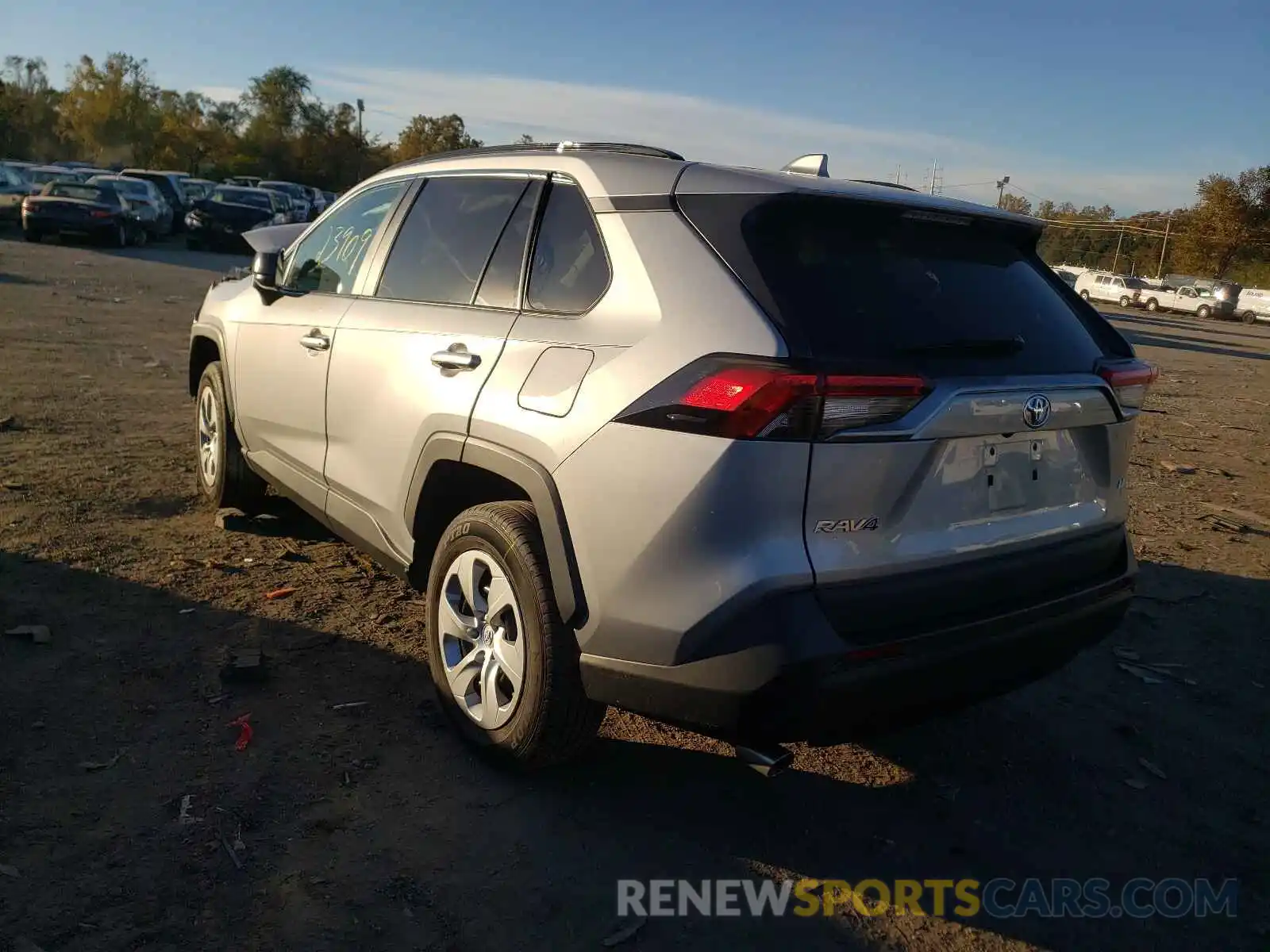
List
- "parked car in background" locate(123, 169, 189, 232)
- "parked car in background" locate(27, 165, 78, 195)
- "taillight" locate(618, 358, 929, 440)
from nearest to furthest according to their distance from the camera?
"taillight" locate(618, 358, 929, 440)
"parked car in background" locate(27, 165, 78, 195)
"parked car in background" locate(123, 169, 189, 232)

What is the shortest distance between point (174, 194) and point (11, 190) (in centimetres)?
453

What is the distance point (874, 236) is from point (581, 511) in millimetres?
1134

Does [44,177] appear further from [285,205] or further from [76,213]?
[285,205]

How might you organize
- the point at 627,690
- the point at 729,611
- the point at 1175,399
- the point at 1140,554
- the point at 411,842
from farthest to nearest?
the point at 1175,399
the point at 1140,554
the point at 411,842
the point at 627,690
the point at 729,611

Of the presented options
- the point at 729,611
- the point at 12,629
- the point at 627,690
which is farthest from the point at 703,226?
the point at 12,629

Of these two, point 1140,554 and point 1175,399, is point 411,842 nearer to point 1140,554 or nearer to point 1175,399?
point 1140,554

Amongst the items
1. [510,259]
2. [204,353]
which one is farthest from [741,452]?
[204,353]

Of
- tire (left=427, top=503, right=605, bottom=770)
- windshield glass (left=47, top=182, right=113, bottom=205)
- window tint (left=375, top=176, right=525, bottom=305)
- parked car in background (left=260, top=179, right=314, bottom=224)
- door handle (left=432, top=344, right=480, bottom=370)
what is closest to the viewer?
tire (left=427, top=503, right=605, bottom=770)

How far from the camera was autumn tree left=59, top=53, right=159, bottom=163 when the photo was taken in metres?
71.6

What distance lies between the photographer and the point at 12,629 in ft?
13.0

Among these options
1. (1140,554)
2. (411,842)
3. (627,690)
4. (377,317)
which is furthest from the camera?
(1140,554)

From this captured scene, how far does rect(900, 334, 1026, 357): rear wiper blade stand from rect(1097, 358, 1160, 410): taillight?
37cm

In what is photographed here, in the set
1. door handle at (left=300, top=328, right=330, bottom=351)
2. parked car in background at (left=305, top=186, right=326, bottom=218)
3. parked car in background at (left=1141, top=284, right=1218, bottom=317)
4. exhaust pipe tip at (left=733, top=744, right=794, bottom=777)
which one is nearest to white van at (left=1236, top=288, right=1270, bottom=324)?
parked car in background at (left=1141, top=284, right=1218, bottom=317)

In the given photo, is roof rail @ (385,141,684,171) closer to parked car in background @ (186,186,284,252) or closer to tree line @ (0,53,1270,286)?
parked car in background @ (186,186,284,252)
